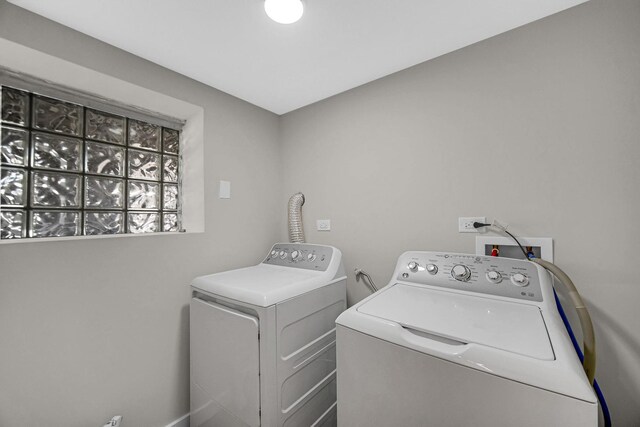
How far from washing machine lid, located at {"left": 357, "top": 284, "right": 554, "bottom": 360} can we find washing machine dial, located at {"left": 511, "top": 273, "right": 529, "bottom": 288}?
11cm

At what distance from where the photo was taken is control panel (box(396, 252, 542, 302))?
1049mm

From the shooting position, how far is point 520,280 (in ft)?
3.46

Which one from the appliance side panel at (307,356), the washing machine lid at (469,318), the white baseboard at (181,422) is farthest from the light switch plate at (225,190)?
the white baseboard at (181,422)

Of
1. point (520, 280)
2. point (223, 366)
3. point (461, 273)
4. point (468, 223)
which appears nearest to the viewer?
point (520, 280)

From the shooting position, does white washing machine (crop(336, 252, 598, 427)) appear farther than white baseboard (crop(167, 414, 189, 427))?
No

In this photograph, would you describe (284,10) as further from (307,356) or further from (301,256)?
(307,356)

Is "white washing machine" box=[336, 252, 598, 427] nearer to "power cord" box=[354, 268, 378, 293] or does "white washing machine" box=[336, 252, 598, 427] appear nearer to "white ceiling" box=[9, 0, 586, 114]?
"power cord" box=[354, 268, 378, 293]

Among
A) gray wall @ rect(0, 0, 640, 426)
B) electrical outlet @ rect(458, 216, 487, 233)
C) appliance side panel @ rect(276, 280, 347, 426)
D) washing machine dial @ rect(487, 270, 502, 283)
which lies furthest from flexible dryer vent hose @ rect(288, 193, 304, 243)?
washing machine dial @ rect(487, 270, 502, 283)

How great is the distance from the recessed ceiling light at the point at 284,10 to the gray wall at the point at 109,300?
0.83m

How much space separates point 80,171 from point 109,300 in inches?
29.5

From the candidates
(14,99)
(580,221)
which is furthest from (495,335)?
(14,99)

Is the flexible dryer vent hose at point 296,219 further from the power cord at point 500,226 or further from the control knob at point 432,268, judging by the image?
the power cord at point 500,226

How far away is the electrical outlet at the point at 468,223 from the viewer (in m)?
1.36

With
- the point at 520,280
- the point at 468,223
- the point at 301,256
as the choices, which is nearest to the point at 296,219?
the point at 301,256
